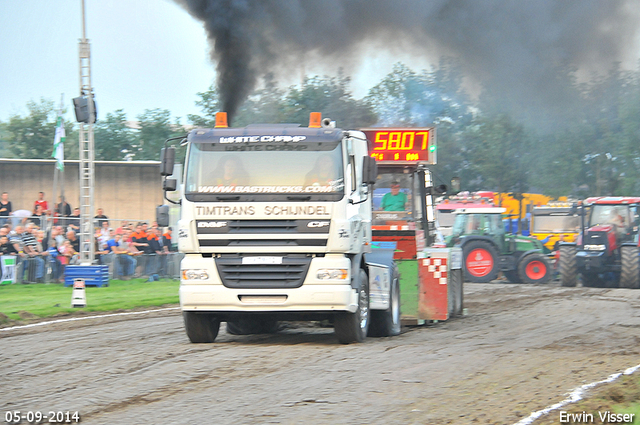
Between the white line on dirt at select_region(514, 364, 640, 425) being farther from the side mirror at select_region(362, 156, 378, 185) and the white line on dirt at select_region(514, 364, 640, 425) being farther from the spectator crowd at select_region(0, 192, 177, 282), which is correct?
the spectator crowd at select_region(0, 192, 177, 282)

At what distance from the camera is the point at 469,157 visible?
123ft

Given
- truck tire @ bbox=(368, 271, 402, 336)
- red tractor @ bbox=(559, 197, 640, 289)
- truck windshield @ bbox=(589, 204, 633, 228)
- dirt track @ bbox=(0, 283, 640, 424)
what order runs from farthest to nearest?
truck windshield @ bbox=(589, 204, 633, 228) → red tractor @ bbox=(559, 197, 640, 289) → truck tire @ bbox=(368, 271, 402, 336) → dirt track @ bbox=(0, 283, 640, 424)

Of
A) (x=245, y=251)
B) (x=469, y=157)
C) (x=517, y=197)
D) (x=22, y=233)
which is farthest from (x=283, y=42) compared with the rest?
(x=517, y=197)

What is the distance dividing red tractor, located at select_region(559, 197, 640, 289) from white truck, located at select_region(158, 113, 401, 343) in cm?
1548

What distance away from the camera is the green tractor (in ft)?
89.4

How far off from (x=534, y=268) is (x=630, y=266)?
12.7 ft

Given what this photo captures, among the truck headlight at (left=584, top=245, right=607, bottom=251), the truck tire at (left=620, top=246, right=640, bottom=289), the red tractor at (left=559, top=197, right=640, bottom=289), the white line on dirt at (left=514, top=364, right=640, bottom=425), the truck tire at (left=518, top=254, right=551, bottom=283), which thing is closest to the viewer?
the white line on dirt at (left=514, top=364, right=640, bottom=425)

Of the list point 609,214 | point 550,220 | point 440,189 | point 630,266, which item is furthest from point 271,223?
point 550,220

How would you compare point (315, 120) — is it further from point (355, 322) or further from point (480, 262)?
point (480, 262)

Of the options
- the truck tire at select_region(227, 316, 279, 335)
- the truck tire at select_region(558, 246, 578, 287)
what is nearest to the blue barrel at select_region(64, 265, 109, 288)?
the truck tire at select_region(227, 316, 279, 335)

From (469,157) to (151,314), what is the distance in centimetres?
2404

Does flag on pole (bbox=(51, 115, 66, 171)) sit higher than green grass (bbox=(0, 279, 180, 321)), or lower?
higher

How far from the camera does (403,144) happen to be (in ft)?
46.2

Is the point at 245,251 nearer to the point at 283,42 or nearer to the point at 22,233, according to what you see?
the point at 283,42
